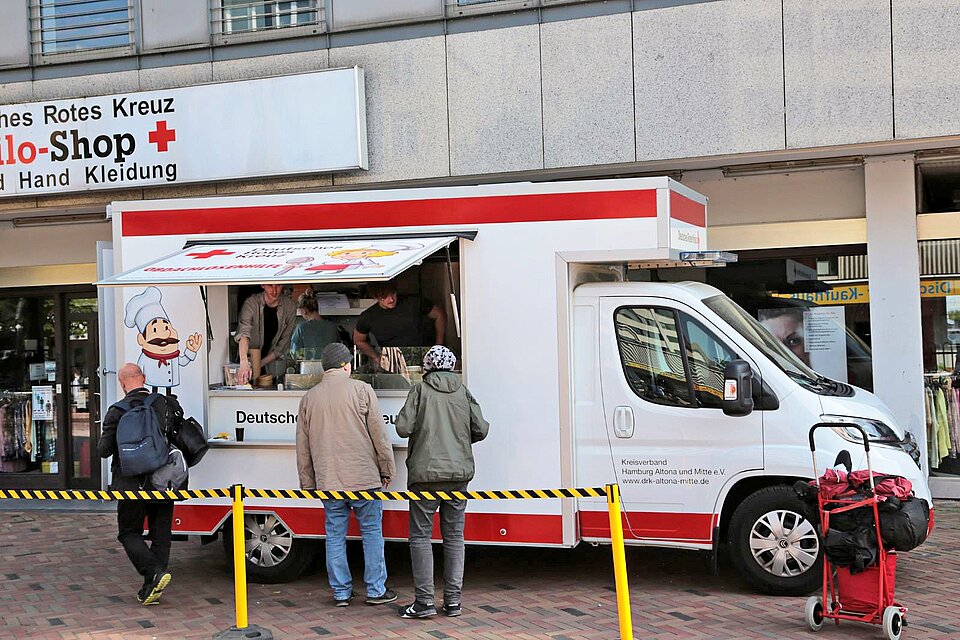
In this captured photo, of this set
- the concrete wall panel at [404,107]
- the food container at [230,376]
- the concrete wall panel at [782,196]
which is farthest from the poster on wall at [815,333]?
the food container at [230,376]

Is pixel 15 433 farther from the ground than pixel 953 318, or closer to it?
closer to it

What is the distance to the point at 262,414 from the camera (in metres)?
7.82

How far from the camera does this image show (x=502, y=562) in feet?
28.1

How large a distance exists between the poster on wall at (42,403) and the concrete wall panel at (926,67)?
1012cm

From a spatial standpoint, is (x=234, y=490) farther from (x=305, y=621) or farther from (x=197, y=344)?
(x=197, y=344)

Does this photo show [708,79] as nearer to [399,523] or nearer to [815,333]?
[815,333]

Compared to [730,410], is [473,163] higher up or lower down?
higher up

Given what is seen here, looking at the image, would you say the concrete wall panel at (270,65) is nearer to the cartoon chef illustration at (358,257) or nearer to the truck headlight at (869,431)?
the cartoon chef illustration at (358,257)

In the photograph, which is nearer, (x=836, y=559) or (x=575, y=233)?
(x=836, y=559)

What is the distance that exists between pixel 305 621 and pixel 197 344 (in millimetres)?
2238

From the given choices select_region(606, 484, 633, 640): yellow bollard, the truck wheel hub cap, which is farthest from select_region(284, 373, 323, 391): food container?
the truck wheel hub cap

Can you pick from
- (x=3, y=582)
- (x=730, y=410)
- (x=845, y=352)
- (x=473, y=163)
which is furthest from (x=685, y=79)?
(x=3, y=582)

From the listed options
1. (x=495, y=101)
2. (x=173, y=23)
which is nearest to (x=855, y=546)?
(x=495, y=101)

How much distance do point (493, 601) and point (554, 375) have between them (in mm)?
1563
